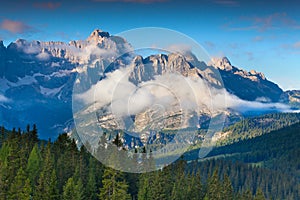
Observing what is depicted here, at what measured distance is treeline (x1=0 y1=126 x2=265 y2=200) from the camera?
103481 millimetres

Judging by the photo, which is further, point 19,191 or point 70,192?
point 70,192

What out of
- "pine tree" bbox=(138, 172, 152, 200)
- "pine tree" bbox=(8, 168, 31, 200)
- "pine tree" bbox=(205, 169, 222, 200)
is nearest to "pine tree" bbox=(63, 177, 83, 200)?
"pine tree" bbox=(8, 168, 31, 200)

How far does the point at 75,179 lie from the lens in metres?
120

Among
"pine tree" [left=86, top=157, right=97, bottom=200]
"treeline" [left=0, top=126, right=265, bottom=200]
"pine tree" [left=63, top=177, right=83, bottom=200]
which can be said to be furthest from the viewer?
"pine tree" [left=86, top=157, right=97, bottom=200]

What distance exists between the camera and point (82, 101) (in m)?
47.4

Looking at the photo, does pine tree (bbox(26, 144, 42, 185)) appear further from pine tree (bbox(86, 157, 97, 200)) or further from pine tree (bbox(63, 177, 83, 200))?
pine tree (bbox(63, 177, 83, 200))

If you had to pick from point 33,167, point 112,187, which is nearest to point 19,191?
point 112,187

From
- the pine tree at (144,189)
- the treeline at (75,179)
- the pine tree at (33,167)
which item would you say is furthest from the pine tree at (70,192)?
the pine tree at (144,189)

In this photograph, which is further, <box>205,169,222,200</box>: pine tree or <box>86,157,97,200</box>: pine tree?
<box>205,169,222,200</box>: pine tree

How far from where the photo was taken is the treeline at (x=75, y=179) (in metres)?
103

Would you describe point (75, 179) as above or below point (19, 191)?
above

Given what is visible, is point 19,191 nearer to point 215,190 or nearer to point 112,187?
point 112,187

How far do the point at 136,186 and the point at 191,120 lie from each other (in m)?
86.8

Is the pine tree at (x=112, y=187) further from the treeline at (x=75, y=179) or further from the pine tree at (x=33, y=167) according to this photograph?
the pine tree at (x=33, y=167)
